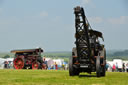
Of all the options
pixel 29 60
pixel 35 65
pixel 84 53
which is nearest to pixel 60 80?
pixel 84 53

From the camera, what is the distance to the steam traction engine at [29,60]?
36.3 meters

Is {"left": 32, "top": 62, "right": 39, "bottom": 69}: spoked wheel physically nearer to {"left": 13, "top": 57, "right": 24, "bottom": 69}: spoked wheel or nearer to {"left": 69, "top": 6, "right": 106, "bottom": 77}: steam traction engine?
{"left": 13, "top": 57, "right": 24, "bottom": 69}: spoked wheel

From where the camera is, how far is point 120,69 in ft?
139

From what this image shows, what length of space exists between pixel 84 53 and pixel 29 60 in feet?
65.7

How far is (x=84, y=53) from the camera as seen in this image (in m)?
17.4

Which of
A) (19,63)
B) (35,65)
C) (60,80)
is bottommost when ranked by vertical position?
(60,80)

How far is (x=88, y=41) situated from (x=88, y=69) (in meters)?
2.01

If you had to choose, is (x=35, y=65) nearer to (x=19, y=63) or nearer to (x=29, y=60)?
(x=29, y=60)

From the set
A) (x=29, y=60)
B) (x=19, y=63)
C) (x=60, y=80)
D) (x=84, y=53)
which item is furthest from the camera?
(x=29, y=60)

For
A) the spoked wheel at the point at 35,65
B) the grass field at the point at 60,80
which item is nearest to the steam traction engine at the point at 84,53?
the grass field at the point at 60,80

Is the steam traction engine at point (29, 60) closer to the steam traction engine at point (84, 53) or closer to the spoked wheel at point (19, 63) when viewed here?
the spoked wheel at point (19, 63)

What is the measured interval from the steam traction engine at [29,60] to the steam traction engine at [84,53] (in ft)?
61.1

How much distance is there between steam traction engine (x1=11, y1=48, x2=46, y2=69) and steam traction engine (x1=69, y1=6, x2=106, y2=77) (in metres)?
18.6

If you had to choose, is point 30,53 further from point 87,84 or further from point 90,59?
point 87,84
